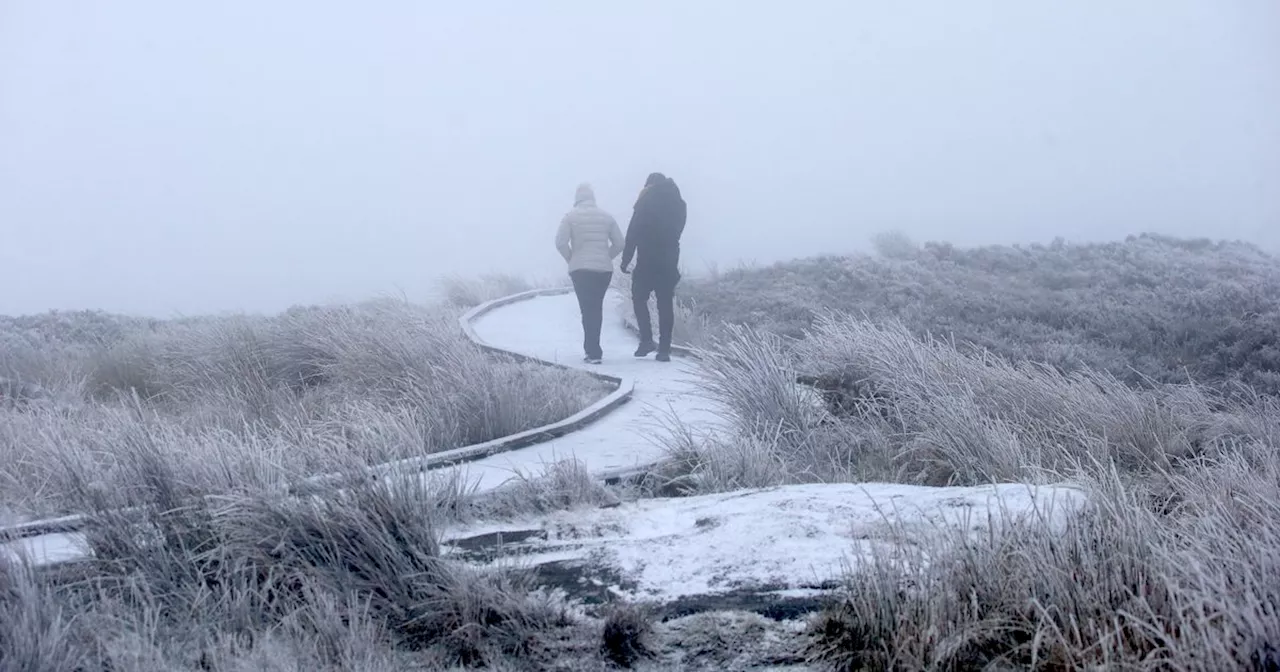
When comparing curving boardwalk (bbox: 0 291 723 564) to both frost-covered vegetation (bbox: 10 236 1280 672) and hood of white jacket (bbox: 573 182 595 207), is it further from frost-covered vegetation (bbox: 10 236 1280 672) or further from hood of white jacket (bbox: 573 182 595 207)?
hood of white jacket (bbox: 573 182 595 207)

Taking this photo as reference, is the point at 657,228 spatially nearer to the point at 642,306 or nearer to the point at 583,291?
the point at 642,306

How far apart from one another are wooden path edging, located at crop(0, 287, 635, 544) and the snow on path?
85mm

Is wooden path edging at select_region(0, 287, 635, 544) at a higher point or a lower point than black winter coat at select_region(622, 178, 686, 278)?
lower

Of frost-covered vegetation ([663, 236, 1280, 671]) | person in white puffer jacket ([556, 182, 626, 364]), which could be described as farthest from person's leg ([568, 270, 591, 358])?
frost-covered vegetation ([663, 236, 1280, 671])

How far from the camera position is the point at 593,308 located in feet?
38.9

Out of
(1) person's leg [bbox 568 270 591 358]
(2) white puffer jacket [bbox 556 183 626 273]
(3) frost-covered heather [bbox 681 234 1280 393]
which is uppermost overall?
(2) white puffer jacket [bbox 556 183 626 273]

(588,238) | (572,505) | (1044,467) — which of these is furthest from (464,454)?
(588,238)

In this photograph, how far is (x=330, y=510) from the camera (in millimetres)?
4180

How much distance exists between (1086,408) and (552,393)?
430 cm

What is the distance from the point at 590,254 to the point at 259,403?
171 inches

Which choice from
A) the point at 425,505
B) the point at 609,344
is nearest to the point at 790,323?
the point at 609,344

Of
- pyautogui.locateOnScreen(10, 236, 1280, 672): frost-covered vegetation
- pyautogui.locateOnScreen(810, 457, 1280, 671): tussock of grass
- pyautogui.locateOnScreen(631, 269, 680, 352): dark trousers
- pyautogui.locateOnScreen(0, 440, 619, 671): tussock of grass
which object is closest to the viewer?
pyautogui.locateOnScreen(810, 457, 1280, 671): tussock of grass

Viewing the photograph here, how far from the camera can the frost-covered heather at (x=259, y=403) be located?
499 centimetres

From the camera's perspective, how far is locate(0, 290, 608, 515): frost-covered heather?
499cm
